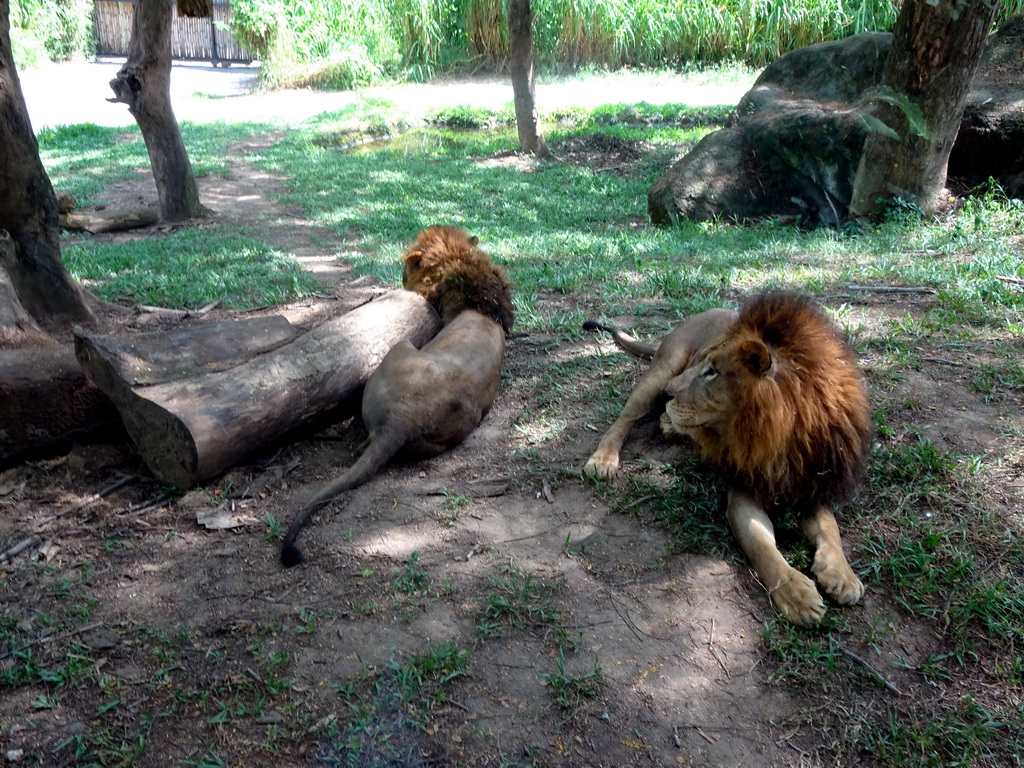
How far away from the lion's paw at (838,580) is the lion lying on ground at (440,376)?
5.56ft

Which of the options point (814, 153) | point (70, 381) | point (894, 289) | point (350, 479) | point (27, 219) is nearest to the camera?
point (350, 479)

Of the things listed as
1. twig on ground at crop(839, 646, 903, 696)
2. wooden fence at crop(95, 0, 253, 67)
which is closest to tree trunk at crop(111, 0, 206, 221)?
twig on ground at crop(839, 646, 903, 696)

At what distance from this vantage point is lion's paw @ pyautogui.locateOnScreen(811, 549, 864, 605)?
2641 millimetres

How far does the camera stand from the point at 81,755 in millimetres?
2195

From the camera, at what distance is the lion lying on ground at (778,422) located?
2.86m

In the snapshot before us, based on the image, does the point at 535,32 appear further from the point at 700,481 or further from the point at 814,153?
the point at 700,481

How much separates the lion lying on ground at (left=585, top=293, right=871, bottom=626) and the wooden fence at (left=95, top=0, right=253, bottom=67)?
80.0 feet

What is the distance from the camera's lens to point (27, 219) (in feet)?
13.9

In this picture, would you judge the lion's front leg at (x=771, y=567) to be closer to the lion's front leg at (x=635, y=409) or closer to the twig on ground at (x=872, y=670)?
the twig on ground at (x=872, y=670)

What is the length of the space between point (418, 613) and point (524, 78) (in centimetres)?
925

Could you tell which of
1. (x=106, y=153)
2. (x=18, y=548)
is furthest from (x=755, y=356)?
(x=106, y=153)

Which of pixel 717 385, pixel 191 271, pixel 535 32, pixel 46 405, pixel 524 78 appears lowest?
pixel 46 405

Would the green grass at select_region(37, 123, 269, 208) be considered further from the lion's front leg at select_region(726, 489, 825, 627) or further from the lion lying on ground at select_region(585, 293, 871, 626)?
the lion's front leg at select_region(726, 489, 825, 627)

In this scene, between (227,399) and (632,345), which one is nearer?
(227,399)
